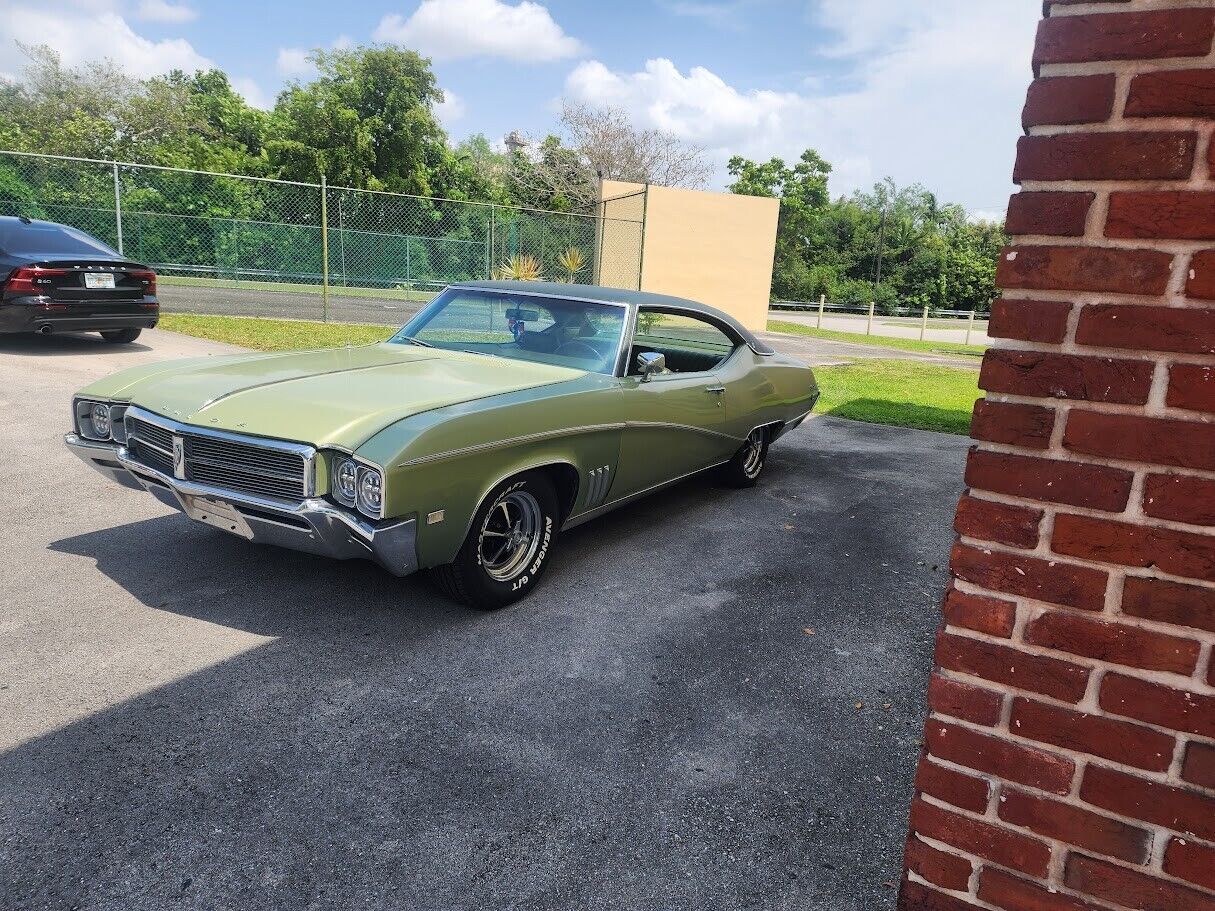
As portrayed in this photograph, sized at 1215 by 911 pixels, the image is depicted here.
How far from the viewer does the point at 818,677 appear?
3244mm

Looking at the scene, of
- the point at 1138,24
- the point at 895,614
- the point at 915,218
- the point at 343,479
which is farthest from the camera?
the point at 915,218

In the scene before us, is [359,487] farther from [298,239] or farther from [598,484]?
[298,239]

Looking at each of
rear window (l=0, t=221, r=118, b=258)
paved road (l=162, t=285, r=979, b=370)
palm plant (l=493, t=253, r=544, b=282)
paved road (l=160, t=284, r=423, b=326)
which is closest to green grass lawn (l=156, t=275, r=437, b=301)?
paved road (l=160, t=284, r=423, b=326)

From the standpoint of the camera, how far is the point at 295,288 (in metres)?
21.2

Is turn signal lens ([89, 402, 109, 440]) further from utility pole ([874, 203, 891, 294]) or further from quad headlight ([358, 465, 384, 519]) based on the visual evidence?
utility pole ([874, 203, 891, 294])

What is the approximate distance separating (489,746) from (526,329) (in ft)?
8.80

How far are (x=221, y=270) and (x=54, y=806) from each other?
2145cm

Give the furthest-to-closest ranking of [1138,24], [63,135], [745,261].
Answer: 1. [63,135]
2. [745,261]
3. [1138,24]

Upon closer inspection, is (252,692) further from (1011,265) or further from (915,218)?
(915,218)

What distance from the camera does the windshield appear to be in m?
4.55

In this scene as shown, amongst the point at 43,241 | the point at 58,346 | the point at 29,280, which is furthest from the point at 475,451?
the point at 58,346

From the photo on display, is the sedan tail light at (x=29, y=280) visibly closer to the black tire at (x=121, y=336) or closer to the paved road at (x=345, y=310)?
the black tire at (x=121, y=336)

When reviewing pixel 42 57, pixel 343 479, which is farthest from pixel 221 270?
pixel 42 57

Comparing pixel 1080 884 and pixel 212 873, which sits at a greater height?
pixel 1080 884
